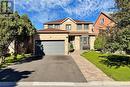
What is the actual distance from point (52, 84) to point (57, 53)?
26033mm

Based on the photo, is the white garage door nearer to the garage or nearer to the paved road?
the garage

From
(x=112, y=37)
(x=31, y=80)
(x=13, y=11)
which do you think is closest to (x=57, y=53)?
(x=13, y=11)

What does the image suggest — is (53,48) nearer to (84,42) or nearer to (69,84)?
(84,42)

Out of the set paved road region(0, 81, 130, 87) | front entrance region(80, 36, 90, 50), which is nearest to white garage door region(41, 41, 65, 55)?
front entrance region(80, 36, 90, 50)

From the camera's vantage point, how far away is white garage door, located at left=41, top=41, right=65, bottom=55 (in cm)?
4203

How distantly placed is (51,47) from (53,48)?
1.11ft

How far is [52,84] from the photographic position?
1608 cm

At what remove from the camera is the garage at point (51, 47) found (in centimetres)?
4201

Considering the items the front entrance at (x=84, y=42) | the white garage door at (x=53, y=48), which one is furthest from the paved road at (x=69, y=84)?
the front entrance at (x=84, y=42)

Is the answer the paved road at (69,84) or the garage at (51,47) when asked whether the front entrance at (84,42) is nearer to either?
the garage at (51,47)

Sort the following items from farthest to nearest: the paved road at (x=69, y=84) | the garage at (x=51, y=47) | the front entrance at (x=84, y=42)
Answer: the front entrance at (x=84, y=42) → the garage at (x=51, y=47) → the paved road at (x=69, y=84)

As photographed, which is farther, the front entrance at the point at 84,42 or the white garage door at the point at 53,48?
the front entrance at the point at 84,42

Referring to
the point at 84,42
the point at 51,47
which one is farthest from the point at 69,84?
the point at 84,42

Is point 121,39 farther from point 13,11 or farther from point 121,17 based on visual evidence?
point 13,11
